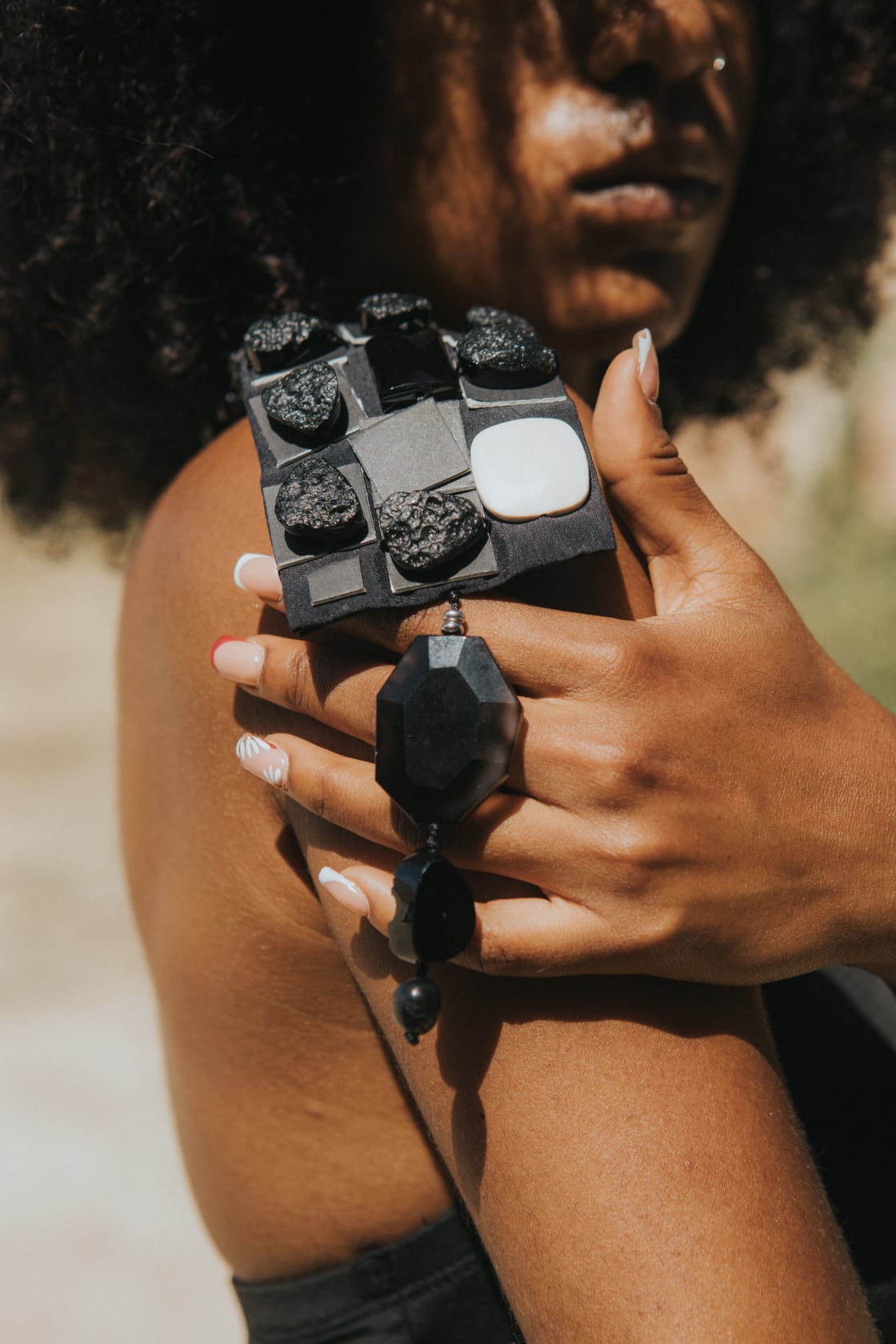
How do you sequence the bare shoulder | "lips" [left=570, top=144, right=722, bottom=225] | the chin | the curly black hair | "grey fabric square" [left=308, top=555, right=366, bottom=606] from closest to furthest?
1. "grey fabric square" [left=308, top=555, right=366, bottom=606]
2. the bare shoulder
3. the curly black hair
4. "lips" [left=570, top=144, right=722, bottom=225]
5. the chin

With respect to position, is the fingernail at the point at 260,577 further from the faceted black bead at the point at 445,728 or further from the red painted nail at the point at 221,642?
the faceted black bead at the point at 445,728

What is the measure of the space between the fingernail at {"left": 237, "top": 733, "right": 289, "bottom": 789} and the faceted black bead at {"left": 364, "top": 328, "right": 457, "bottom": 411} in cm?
→ 39

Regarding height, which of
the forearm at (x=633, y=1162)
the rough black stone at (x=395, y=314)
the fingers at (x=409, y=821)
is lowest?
the forearm at (x=633, y=1162)

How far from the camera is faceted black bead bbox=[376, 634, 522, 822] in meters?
0.96

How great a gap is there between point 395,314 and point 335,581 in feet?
1.30

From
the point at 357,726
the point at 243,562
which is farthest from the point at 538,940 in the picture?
the point at 243,562

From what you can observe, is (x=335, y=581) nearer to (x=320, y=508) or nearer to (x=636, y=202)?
(x=320, y=508)

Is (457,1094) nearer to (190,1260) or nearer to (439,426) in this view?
(439,426)

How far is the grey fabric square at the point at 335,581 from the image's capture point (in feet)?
3.43

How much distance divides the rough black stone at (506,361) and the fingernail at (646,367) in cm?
9

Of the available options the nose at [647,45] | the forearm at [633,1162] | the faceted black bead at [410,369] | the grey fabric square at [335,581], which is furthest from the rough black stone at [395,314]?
the forearm at [633,1162]

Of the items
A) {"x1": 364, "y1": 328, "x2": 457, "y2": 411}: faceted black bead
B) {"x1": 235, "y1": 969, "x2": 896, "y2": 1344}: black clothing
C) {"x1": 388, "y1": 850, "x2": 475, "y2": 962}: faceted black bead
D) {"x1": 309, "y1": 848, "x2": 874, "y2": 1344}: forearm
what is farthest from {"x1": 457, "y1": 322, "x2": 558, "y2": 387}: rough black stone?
{"x1": 235, "y1": 969, "x2": 896, "y2": 1344}: black clothing

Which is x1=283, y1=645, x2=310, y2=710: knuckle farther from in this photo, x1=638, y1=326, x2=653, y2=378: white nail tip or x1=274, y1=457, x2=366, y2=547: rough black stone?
x1=638, y1=326, x2=653, y2=378: white nail tip

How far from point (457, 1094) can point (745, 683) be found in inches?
19.9
